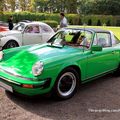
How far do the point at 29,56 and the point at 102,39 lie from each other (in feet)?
6.50

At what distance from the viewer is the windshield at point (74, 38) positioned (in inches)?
229

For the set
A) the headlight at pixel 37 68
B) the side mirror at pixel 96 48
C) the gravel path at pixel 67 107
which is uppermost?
the side mirror at pixel 96 48

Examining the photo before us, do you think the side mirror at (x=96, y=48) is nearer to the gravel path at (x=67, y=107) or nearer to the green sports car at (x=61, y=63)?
the green sports car at (x=61, y=63)

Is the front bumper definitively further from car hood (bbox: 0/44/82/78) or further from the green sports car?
car hood (bbox: 0/44/82/78)

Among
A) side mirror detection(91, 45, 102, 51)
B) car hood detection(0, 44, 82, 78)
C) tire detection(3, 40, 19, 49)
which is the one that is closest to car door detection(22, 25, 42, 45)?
tire detection(3, 40, 19, 49)

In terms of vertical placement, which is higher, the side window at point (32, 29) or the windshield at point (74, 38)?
the windshield at point (74, 38)

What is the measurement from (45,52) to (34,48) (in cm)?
53

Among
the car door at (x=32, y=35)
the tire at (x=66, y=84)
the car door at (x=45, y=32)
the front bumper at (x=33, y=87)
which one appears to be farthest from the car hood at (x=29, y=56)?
the car door at (x=45, y=32)

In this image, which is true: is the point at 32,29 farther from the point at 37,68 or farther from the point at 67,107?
the point at 67,107

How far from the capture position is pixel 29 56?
17.2 ft

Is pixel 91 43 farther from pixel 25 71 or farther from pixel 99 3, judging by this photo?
pixel 99 3

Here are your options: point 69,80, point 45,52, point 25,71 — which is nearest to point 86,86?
point 69,80

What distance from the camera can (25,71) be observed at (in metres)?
4.72

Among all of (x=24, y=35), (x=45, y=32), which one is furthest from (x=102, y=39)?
(x=45, y=32)
